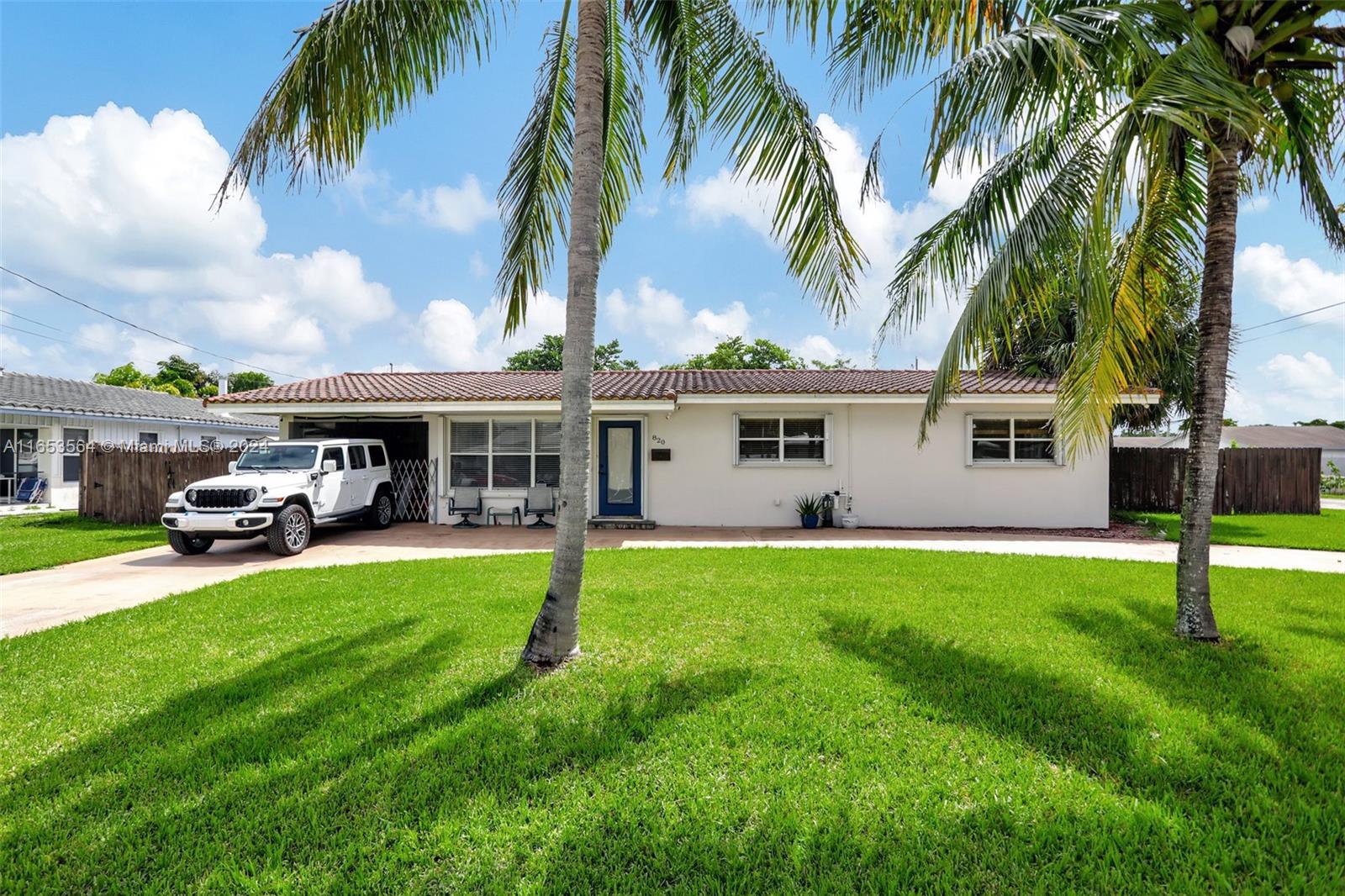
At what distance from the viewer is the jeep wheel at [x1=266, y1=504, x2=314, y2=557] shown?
9.81 m

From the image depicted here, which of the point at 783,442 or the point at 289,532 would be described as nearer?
the point at 289,532

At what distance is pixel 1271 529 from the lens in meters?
13.2

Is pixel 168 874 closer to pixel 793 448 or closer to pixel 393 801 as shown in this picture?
pixel 393 801

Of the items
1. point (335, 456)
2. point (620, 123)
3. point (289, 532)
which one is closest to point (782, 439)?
point (620, 123)

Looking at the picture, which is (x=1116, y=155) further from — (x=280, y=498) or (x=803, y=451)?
(x=280, y=498)

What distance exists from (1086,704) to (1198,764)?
2.49ft

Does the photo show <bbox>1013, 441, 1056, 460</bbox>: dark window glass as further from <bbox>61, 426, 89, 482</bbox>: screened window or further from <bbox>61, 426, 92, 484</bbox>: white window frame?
<bbox>61, 426, 89, 482</bbox>: screened window

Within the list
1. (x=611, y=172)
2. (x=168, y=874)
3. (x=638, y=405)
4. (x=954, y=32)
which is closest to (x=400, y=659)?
→ (x=168, y=874)

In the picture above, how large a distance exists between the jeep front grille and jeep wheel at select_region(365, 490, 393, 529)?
9.81ft

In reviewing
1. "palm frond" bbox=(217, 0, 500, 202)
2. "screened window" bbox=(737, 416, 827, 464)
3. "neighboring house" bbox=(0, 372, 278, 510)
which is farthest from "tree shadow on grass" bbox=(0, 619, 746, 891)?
"neighboring house" bbox=(0, 372, 278, 510)

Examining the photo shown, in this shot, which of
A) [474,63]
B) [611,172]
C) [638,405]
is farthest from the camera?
[638,405]

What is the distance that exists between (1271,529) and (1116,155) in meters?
14.3

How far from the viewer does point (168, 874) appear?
246cm

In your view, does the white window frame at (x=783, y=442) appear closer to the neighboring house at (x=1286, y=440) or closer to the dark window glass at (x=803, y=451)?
the dark window glass at (x=803, y=451)
